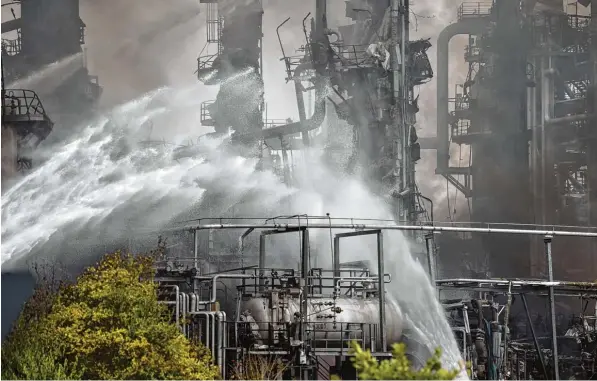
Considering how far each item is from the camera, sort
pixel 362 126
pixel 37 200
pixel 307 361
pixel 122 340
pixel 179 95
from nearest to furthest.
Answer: pixel 122 340 < pixel 307 361 < pixel 37 200 < pixel 362 126 < pixel 179 95

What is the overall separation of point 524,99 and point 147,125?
21.9 m

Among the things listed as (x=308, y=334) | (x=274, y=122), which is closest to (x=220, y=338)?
(x=308, y=334)

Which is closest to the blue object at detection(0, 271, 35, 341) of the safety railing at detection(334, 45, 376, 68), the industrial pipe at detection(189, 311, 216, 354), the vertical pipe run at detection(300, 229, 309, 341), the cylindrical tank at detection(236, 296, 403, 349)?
the industrial pipe at detection(189, 311, 216, 354)

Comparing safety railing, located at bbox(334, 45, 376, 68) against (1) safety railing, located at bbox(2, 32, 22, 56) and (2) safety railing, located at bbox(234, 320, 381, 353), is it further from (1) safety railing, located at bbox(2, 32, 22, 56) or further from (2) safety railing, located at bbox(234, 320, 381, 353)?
(2) safety railing, located at bbox(234, 320, 381, 353)

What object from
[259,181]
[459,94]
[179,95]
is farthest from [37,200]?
[459,94]

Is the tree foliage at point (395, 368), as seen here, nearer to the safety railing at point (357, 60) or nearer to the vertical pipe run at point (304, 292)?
the vertical pipe run at point (304, 292)

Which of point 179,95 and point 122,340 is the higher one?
point 179,95

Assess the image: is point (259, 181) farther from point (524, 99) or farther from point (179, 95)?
point (524, 99)

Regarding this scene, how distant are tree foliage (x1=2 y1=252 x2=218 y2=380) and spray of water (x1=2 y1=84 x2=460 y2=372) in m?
7.69

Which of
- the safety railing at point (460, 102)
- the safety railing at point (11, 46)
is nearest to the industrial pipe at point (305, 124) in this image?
the safety railing at point (11, 46)

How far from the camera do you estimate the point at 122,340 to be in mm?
17594

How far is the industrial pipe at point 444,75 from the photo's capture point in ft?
191

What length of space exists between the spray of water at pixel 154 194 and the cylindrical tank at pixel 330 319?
139 centimetres

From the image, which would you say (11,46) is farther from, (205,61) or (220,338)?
(220,338)
